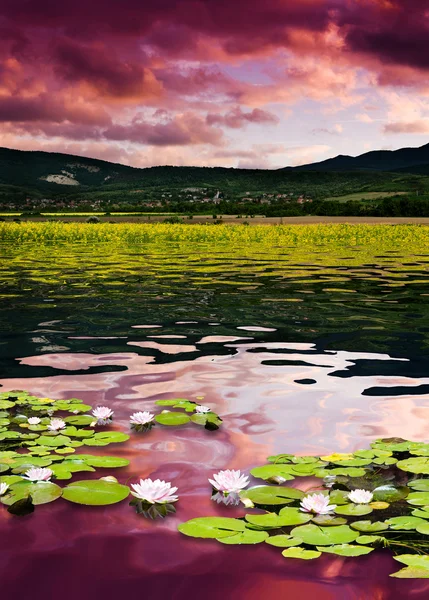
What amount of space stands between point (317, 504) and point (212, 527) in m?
0.55

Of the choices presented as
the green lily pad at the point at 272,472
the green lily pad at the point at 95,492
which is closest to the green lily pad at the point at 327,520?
the green lily pad at the point at 272,472

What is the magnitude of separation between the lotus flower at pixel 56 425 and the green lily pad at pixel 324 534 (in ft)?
7.42

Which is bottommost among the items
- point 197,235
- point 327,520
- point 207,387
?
point 207,387

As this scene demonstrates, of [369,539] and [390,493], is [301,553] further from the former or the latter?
[390,493]

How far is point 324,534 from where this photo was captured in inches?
129

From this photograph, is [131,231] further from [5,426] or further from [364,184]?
[364,184]

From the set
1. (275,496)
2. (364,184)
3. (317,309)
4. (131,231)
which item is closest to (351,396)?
(275,496)

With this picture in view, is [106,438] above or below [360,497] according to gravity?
below

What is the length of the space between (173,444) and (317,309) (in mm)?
6867

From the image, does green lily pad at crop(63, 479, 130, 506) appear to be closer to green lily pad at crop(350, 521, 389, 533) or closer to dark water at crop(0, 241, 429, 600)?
dark water at crop(0, 241, 429, 600)

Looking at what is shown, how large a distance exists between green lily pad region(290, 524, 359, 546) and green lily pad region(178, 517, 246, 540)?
30 cm

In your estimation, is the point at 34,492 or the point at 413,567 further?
the point at 34,492

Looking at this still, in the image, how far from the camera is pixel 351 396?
6.02 m

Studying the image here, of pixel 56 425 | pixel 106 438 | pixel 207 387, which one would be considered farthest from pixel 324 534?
pixel 207 387
